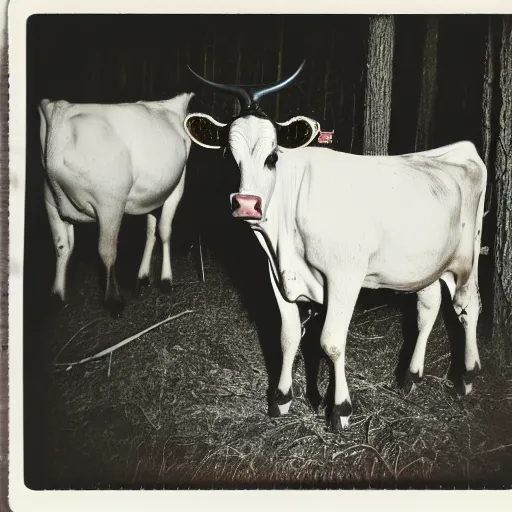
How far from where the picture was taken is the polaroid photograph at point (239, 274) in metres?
3.30

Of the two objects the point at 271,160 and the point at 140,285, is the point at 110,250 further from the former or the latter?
the point at 271,160

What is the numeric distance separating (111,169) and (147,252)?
0.38 meters

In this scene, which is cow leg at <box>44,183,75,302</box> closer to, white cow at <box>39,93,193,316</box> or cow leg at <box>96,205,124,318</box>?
white cow at <box>39,93,193,316</box>

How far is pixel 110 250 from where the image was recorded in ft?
11.1

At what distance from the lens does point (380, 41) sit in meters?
3.30

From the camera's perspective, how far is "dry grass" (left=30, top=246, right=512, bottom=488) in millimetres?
3361

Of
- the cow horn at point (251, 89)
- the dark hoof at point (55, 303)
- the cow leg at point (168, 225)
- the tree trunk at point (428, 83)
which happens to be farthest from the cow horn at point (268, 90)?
the dark hoof at point (55, 303)

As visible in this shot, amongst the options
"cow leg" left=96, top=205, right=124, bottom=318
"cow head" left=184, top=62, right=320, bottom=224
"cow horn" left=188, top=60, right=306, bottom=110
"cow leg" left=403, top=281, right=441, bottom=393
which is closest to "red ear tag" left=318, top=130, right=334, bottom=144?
"cow head" left=184, top=62, right=320, bottom=224

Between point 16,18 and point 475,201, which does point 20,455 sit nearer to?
point 16,18

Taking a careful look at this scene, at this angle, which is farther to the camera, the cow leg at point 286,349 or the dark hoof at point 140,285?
the dark hoof at point 140,285

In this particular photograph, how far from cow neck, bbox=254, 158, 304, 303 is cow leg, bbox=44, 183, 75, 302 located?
32.6 inches

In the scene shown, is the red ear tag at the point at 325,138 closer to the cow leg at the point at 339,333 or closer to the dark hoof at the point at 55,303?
the cow leg at the point at 339,333

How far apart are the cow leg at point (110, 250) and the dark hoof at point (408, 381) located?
1.25m

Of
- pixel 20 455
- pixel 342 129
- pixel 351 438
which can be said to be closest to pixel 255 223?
pixel 342 129
